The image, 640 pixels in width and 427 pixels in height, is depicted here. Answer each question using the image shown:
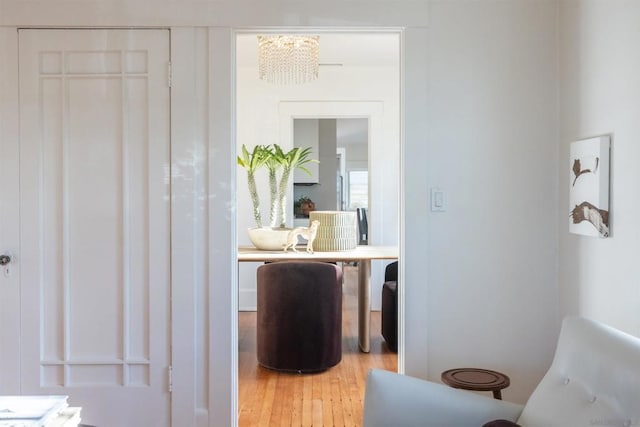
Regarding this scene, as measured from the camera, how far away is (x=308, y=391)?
10.9 ft

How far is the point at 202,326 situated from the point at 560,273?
1.68 m

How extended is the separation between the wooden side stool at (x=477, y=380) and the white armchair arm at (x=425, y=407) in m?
0.40

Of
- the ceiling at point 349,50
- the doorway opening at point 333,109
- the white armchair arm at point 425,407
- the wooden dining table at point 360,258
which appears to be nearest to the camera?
the white armchair arm at point 425,407

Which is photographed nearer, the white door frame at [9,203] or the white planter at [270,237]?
the white door frame at [9,203]

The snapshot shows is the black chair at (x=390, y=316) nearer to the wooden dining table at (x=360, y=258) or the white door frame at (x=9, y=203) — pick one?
the wooden dining table at (x=360, y=258)

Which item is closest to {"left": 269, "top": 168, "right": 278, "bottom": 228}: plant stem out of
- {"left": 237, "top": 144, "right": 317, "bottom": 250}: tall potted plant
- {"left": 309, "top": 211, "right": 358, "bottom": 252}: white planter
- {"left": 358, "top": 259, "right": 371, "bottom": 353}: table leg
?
{"left": 237, "top": 144, "right": 317, "bottom": 250}: tall potted plant

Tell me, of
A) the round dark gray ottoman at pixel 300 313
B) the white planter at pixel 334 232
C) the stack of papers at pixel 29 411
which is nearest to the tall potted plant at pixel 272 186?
the white planter at pixel 334 232

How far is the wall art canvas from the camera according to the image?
6.82 ft

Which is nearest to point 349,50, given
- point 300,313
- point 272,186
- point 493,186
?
point 272,186

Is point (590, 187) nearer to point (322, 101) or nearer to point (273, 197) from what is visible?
point (273, 197)

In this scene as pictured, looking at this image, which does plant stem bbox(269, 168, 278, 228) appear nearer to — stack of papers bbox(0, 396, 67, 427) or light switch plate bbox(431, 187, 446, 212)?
light switch plate bbox(431, 187, 446, 212)

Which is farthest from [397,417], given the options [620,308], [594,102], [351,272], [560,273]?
[351,272]

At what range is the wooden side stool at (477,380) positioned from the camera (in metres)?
2.12

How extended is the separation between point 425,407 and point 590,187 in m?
1.14
